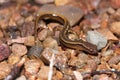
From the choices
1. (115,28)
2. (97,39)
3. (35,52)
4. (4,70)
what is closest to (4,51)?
(4,70)

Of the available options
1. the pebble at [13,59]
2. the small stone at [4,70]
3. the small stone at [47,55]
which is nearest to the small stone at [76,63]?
the small stone at [47,55]

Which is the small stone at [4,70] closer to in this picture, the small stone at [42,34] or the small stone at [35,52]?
the small stone at [35,52]

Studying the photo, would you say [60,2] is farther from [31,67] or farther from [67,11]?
[31,67]

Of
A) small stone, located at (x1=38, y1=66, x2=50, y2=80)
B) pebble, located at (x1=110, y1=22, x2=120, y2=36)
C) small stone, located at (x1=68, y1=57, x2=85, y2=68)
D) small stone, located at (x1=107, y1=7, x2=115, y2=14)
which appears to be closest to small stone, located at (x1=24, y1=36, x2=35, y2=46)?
small stone, located at (x1=38, y1=66, x2=50, y2=80)

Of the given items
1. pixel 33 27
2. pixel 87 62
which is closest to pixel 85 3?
pixel 33 27

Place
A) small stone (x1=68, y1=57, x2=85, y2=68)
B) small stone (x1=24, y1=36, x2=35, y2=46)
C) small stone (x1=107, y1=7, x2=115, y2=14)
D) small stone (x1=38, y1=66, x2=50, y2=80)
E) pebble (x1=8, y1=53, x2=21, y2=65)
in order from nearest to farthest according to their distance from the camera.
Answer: small stone (x1=38, y1=66, x2=50, y2=80) → small stone (x1=68, y1=57, x2=85, y2=68) → pebble (x1=8, y1=53, x2=21, y2=65) → small stone (x1=24, y1=36, x2=35, y2=46) → small stone (x1=107, y1=7, x2=115, y2=14)

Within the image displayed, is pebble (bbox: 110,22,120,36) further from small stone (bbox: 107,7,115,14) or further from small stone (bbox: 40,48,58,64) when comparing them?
small stone (bbox: 40,48,58,64)
